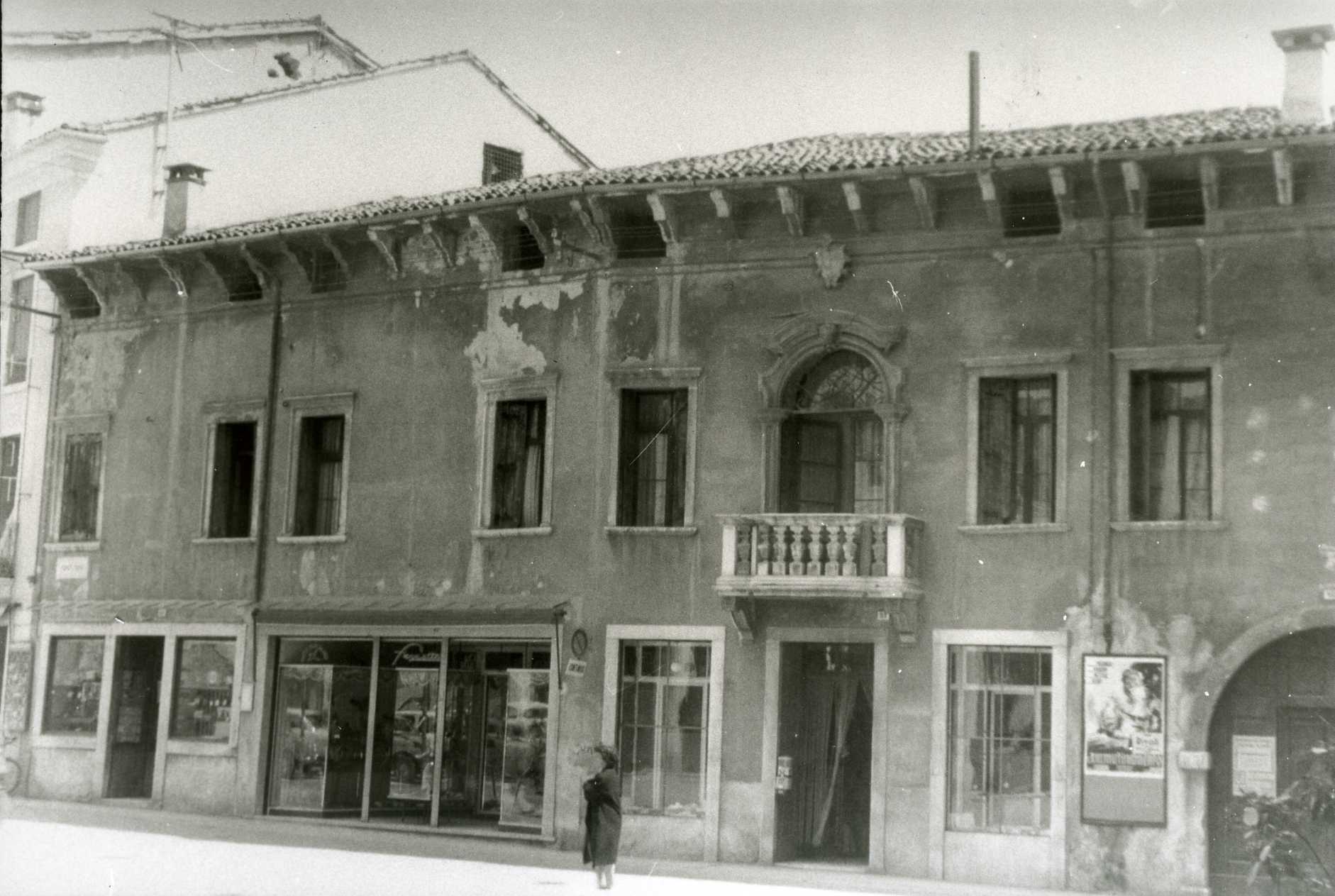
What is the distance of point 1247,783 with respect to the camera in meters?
19.7

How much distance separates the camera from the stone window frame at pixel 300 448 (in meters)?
25.8

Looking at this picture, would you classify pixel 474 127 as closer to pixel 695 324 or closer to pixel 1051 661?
pixel 695 324

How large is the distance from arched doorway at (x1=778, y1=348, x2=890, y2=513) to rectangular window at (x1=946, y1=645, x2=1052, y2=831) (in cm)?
239

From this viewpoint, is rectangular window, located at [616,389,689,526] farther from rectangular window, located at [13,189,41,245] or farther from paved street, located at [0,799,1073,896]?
rectangular window, located at [13,189,41,245]

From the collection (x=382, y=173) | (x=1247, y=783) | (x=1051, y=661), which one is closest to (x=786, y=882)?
(x=1051, y=661)

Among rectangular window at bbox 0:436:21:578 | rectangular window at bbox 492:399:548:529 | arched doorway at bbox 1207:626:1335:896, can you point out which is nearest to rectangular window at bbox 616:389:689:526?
rectangular window at bbox 492:399:548:529

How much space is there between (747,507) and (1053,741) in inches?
185

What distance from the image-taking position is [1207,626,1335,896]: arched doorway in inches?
770

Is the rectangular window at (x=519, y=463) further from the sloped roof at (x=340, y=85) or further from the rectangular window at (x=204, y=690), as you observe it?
the rectangular window at (x=204, y=690)

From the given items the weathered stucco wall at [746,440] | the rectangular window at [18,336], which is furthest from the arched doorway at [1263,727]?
the rectangular window at [18,336]

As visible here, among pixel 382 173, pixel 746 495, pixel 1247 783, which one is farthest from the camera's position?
pixel 382 173

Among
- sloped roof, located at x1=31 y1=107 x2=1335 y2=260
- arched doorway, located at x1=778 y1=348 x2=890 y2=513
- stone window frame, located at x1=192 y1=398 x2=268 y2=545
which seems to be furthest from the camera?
stone window frame, located at x1=192 y1=398 x2=268 y2=545

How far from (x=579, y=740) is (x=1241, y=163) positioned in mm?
10543

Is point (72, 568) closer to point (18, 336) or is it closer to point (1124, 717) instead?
point (18, 336)
